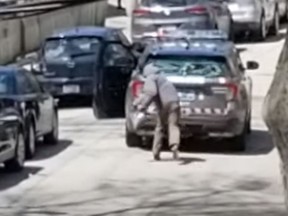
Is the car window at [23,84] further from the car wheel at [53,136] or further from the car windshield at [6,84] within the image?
the car wheel at [53,136]

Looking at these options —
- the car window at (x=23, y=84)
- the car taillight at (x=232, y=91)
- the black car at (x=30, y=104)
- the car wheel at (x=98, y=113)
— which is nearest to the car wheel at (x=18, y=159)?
the black car at (x=30, y=104)

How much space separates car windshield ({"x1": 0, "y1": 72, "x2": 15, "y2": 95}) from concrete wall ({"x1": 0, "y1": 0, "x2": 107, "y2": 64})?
27.4 ft

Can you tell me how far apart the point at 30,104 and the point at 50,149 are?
113 centimetres

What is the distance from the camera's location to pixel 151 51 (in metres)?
18.3

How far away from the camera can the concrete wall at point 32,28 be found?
28812 mm

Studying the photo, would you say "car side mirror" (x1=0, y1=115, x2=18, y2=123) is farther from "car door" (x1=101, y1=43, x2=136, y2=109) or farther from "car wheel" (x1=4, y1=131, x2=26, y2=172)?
"car door" (x1=101, y1=43, x2=136, y2=109)

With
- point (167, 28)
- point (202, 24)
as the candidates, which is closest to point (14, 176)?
point (167, 28)

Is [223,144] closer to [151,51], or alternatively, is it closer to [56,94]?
[151,51]

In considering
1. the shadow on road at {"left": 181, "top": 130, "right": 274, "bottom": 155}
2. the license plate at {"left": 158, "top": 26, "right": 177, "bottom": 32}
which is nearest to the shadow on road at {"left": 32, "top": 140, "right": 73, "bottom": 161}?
the shadow on road at {"left": 181, "top": 130, "right": 274, "bottom": 155}

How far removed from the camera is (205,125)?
58.7 ft

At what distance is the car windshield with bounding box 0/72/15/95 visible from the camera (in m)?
18.0

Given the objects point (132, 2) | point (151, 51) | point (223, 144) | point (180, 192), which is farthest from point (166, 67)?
point (132, 2)

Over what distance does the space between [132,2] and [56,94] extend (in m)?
12.0

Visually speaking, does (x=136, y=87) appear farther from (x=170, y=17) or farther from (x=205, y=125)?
(x=170, y=17)
